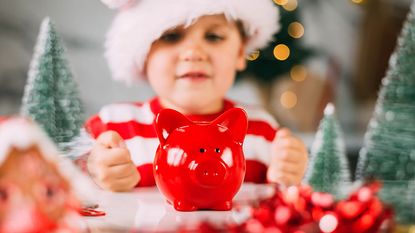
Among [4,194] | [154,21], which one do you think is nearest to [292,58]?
[154,21]

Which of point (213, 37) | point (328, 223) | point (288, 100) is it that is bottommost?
point (328, 223)

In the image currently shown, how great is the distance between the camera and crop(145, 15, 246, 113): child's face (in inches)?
39.0

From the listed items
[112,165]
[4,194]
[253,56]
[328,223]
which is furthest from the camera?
[253,56]

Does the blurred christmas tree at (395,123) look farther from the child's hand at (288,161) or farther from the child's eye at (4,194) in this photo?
the child's eye at (4,194)

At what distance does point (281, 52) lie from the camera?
1.13m

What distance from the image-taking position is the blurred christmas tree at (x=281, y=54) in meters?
1.12

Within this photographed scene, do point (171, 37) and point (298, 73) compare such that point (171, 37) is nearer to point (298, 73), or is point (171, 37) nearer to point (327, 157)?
point (298, 73)

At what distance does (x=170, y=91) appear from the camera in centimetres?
101

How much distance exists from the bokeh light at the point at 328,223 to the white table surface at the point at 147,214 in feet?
0.31

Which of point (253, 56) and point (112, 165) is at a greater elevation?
point (253, 56)

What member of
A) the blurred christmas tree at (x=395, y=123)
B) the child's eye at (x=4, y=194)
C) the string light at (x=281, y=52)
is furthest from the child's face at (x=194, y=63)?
the child's eye at (x=4, y=194)

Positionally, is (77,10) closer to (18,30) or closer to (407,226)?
(18,30)

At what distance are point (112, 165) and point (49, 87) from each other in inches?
7.5

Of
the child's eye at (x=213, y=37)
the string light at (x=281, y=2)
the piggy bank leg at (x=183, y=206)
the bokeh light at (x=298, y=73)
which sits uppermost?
the string light at (x=281, y=2)
